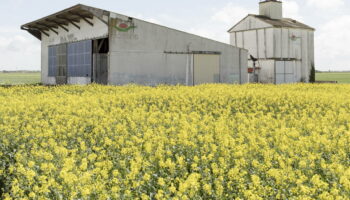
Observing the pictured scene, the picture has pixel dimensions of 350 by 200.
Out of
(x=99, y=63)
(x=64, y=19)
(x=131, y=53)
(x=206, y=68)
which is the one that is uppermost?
(x=64, y=19)

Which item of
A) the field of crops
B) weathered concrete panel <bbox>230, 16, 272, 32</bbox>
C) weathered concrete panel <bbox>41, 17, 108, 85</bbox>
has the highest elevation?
weathered concrete panel <bbox>230, 16, 272, 32</bbox>

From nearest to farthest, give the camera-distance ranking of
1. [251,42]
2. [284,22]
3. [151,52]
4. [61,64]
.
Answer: [151,52], [61,64], [251,42], [284,22]

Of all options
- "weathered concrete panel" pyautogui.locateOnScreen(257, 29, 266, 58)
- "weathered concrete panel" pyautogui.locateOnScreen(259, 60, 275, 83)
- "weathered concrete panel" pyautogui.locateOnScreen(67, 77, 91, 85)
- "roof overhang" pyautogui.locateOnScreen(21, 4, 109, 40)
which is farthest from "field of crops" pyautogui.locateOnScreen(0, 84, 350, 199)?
"weathered concrete panel" pyautogui.locateOnScreen(257, 29, 266, 58)

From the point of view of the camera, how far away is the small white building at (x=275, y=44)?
36.7m

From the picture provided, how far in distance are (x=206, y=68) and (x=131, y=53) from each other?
6.01m

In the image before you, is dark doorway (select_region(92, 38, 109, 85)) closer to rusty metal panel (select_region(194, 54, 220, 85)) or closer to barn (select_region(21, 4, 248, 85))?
barn (select_region(21, 4, 248, 85))

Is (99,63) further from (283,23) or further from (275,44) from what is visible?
(283,23)

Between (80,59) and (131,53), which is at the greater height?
(131,53)

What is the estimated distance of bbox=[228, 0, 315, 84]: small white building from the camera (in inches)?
1446

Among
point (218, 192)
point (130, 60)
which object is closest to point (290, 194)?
point (218, 192)

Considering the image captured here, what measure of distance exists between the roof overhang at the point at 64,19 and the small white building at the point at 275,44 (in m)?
16.1

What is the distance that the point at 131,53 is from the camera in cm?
2614

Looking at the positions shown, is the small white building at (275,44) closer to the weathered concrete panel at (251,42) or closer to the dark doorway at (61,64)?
the weathered concrete panel at (251,42)

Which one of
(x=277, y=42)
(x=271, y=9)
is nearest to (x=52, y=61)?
(x=277, y=42)
